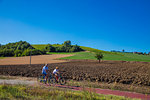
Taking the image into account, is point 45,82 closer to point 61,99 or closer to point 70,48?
point 61,99

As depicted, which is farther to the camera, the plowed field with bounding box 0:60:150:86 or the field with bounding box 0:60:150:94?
the plowed field with bounding box 0:60:150:86

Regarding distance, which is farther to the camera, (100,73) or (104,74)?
(100,73)

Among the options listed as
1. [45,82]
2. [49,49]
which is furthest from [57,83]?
[49,49]

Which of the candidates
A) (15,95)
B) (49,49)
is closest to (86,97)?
(15,95)

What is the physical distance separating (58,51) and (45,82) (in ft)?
292

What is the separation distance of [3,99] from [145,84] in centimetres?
1369

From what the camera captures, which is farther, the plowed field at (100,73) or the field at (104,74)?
the plowed field at (100,73)

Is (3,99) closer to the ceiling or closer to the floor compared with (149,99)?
closer to the ceiling

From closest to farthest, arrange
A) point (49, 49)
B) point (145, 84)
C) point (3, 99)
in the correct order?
point (3, 99)
point (145, 84)
point (49, 49)

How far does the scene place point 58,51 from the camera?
10150cm

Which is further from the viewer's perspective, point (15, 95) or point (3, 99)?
point (15, 95)

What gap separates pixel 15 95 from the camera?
24.6 ft

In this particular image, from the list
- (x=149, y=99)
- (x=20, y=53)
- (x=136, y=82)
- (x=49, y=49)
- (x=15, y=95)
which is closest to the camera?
(x=15, y=95)

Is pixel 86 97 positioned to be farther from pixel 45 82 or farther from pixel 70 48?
pixel 70 48
